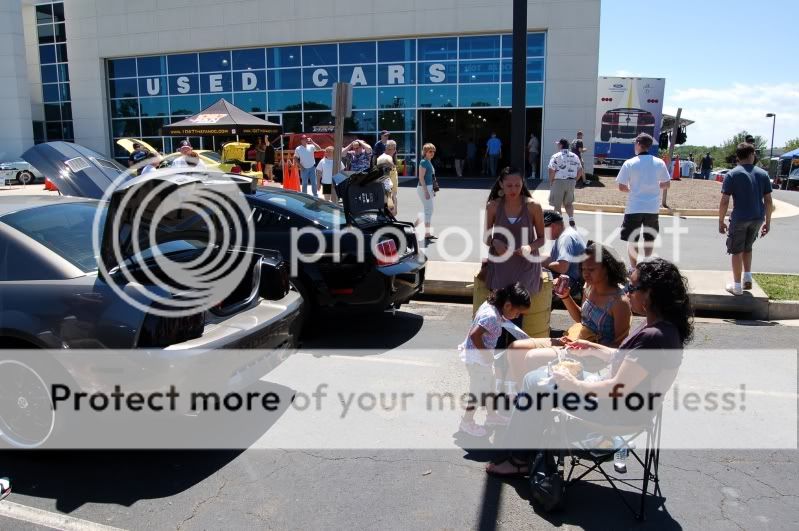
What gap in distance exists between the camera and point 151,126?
1165 inches

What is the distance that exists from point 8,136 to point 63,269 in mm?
34781

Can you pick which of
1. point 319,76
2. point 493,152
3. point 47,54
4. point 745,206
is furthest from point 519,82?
point 47,54

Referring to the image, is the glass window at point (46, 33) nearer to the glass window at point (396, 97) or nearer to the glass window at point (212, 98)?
the glass window at point (212, 98)

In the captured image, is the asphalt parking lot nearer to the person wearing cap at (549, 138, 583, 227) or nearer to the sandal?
the sandal

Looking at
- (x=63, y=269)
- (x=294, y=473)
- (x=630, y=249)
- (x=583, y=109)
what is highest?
(x=583, y=109)

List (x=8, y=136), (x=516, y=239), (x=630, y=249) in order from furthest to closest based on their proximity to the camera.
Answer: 1. (x=8, y=136)
2. (x=630, y=249)
3. (x=516, y=239)

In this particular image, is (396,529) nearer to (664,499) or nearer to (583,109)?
(664,499)

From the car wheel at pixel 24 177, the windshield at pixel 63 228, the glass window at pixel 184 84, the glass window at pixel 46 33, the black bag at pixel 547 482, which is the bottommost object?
the black bag at pixel 547 482

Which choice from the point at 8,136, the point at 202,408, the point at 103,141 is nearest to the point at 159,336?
the point at 202,408

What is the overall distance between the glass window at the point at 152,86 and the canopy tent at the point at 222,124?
38.6 feet

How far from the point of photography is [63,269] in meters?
3.77

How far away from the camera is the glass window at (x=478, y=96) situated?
24.4 metres

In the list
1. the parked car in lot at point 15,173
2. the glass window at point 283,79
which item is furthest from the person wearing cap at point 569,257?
the parked car in lot at point 15,173

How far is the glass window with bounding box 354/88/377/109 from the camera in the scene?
2562 cm
